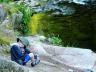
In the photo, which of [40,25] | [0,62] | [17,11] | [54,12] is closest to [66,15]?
[54,12]

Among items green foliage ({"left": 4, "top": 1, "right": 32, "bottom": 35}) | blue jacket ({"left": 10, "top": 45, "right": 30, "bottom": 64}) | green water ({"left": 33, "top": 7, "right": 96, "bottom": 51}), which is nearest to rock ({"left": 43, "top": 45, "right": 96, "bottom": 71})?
blue jacket ({"left": 10, "top": 45, "right": 30, "bottom": 64})

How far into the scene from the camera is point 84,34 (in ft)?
77.4

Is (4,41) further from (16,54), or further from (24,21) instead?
(24,21)

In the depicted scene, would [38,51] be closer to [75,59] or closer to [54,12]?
[75,59]

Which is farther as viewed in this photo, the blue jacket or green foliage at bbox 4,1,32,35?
green foliage at bbox 4,1,32,35

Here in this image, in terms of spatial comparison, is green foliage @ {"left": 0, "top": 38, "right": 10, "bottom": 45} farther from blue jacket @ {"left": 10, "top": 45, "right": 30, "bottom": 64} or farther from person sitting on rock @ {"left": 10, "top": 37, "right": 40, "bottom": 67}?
blue jacket @ {"left": 10, "top": 45, "right": 30, "bottom": 64}

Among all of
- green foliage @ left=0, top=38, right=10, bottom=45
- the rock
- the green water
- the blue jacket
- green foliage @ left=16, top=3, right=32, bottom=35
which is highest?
the blue jacket

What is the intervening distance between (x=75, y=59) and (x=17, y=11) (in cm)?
730

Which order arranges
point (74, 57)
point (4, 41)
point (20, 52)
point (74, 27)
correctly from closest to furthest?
point (20, 52) < point (74, 57) < point (4, 41) < point (74, 27)

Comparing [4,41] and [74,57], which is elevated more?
[4,41]

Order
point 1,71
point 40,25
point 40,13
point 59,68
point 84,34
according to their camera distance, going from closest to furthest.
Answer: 1. point 1,71
2. point 59,68
3. point 84,34
4. point 40,25
5. point 40,13

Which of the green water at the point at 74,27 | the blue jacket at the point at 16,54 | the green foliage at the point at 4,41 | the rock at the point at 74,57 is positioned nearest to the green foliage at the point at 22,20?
the green water at the point at 74,27

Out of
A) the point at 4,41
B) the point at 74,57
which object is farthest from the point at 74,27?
the point at 4,41

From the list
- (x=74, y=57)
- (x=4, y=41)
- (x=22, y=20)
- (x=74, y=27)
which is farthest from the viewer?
(x=74, y=27)
